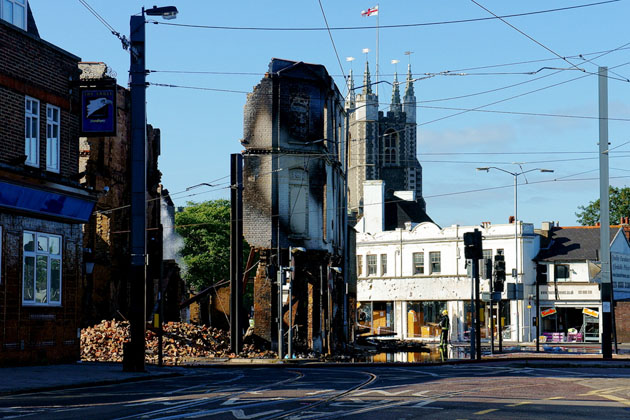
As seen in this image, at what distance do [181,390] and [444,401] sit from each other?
5.18m

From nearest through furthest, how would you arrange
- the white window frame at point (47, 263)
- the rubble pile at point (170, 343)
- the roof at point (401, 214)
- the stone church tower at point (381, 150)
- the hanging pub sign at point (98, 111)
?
the white window frame at point (47, 263)
the hanging pub sign at point (98, 111)
the rubble pile at point (170, 343)
the roof at point (401, 214)
the stone church tower at point (381, 150)

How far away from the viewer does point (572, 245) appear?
68938mm

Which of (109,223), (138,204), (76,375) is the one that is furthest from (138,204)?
(109,223)

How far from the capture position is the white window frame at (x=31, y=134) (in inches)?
967

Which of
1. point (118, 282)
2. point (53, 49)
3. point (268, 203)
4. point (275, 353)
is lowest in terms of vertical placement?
point (275, 353)

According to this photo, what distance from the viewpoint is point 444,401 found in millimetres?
15398

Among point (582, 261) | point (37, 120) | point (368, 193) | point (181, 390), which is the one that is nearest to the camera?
point (181, 390)

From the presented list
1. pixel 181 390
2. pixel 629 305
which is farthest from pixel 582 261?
pixel 181 390

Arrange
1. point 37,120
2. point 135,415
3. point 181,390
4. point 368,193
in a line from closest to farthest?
point 135,415 < point 181,390 < point 37,120 < point 368,193

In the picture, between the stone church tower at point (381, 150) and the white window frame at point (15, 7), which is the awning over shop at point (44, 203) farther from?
the stone church tower at point (381, 150)

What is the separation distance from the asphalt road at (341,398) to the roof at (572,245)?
46.5 metres

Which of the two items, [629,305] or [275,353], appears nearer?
[275,353]

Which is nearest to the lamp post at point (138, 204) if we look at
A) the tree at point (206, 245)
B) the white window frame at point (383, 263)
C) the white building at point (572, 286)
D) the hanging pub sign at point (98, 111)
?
the hanging pub sign at point (98, 111)

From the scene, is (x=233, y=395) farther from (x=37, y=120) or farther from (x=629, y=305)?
(x=629, y=305)
